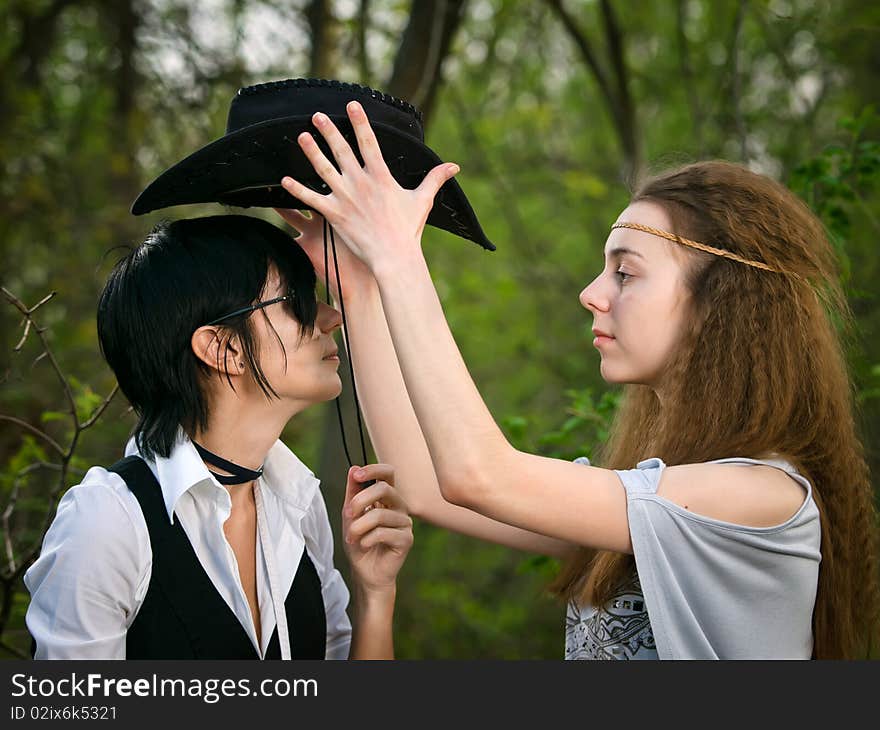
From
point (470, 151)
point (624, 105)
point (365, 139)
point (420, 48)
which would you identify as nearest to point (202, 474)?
point (365, 139)

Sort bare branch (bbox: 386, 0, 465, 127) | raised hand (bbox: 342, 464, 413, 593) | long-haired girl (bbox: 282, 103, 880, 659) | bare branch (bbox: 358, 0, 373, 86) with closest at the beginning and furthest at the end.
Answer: long-haired girl (bbox: 282, 103, 880, 659) < raised hand (bbox: 342, 464, 413, 593) < bare branch (bbox: 386, 0, 465, 127) < bare branch (bbox: 358, 0, 373, 86)

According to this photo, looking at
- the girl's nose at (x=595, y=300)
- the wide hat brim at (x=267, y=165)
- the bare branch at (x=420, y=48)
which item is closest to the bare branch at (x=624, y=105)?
the bare branch at (x=420, y=48)

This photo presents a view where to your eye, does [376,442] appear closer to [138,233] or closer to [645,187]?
[645,187]

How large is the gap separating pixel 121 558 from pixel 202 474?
0.23 m

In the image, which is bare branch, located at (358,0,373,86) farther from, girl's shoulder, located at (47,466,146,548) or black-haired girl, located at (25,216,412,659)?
girl's shoulder, located at (47,466,146,548)

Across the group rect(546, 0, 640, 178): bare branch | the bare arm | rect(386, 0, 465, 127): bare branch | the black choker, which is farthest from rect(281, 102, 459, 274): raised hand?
rect(546, 0, 640, 178): bare branch

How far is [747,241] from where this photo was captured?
6.79 feet

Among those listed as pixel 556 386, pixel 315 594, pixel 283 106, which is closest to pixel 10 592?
pixel 315 594

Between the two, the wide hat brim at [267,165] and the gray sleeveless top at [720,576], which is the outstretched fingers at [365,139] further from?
the gray sleeveless top at [720,576]

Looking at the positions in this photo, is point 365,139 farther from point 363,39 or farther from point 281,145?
point 363,39

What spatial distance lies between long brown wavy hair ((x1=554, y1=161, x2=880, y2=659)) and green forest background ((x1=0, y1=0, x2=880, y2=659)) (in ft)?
1.61

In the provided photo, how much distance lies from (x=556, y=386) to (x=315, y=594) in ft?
16.7

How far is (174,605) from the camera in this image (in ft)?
6.53

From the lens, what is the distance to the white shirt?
6.20 ft
